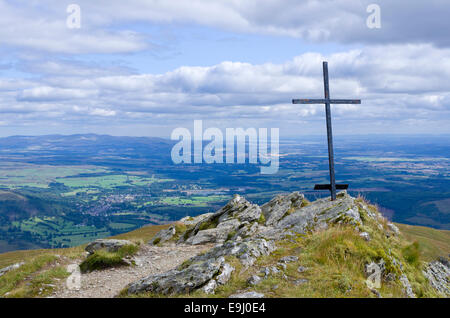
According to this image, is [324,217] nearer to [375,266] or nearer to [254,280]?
[375,266]

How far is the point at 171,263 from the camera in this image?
19469 mm

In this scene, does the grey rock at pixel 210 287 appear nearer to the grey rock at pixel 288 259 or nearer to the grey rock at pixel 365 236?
the grey rock at pixel 288 259

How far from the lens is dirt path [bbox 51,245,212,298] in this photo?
1475 centimetres

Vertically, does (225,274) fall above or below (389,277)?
above

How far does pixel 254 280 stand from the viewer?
1086cm

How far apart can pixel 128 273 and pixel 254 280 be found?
10014 mm

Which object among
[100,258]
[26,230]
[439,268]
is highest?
[100,258]

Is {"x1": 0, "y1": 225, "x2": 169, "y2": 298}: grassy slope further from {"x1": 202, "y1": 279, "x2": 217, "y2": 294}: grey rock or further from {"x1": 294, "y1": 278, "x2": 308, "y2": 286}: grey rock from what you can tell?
{"x1": 294, "y1": 278, "x2": 308, "y2": 286}: grey rock

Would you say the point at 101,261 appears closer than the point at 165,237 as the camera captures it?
Yes

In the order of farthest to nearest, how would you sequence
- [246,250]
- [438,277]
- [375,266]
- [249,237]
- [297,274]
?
[249,237]
[438,277]
[246,250]
[375,266]
[297,274]

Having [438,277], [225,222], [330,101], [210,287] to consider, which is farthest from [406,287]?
[225,222]

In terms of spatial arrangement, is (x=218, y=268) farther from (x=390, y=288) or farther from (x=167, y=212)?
(x=167, y=212)

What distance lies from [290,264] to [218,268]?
9.34 ft
